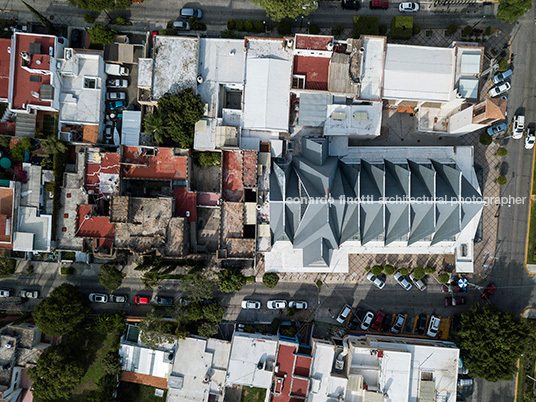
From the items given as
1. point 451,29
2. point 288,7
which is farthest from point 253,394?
point 451,29

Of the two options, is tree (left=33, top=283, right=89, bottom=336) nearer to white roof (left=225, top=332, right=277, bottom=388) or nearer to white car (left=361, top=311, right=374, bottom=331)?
white roof (left=225, top=332, right=277, bottom=388)

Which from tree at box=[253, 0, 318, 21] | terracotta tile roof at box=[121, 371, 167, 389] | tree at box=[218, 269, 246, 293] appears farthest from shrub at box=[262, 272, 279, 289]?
tree at box=[253, 0, 318, 21]

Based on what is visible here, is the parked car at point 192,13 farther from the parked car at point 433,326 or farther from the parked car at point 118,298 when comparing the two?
the parked car at point 433,326

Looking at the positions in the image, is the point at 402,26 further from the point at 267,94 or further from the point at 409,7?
the point at 267,94

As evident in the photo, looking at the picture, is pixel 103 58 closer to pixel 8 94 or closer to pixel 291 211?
pixel 8 94

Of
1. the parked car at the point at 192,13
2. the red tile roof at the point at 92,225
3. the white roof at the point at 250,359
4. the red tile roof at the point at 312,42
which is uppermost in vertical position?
the parked car at the point at 192,13

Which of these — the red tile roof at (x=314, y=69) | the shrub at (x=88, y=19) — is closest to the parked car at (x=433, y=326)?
the red tile roof at (x=314, y=69)
